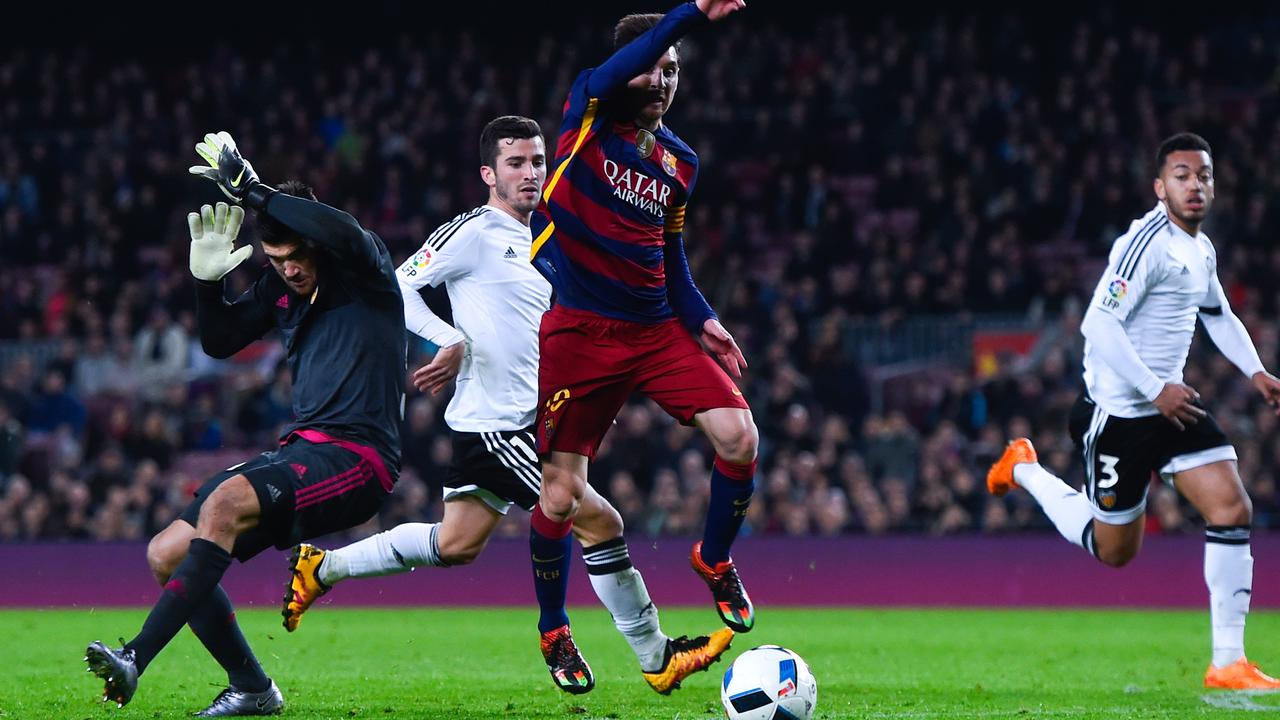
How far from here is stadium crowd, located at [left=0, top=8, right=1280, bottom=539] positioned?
49.2 feet

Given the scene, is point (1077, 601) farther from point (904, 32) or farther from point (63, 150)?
point (63, 150)

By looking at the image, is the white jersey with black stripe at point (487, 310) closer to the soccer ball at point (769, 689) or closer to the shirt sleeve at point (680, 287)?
the shirt sleeve at point (680, 287)

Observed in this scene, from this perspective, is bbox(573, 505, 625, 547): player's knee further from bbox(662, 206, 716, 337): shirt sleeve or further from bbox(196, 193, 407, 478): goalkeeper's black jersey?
bbox(196, 193, 407, 478): goalkeeper's black jersey

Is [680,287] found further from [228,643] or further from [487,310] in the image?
[228,643]

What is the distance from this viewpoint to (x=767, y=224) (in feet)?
63.5

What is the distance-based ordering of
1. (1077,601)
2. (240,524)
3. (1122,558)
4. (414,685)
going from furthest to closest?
(1077,601)
(1122,558)
(414,685)
(240,524)

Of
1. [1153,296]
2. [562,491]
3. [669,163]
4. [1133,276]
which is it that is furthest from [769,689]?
[1153,296]

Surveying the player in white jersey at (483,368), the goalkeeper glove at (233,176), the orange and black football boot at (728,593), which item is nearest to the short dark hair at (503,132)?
the player in white jersey at (483,368)

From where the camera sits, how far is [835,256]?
17.8 m

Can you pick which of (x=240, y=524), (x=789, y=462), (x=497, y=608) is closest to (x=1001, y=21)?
(x=789, y=462)

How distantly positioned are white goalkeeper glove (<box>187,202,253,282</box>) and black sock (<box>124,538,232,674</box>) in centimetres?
116

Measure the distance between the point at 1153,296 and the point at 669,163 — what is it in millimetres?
2710

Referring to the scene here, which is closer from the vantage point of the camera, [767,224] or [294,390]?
[294,390]

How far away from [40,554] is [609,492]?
5.38 metres
